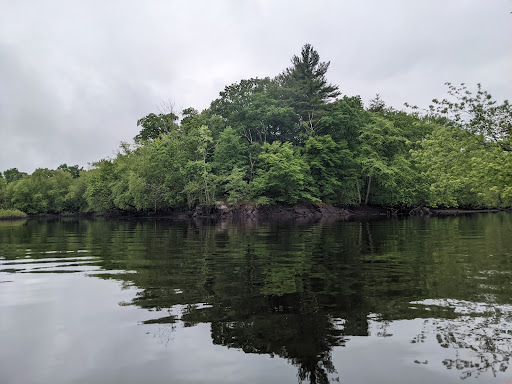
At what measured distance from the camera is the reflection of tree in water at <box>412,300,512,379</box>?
4.30 m

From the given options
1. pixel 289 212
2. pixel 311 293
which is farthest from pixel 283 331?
pixel 289 212

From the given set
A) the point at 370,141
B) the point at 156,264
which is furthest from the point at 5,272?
the point at 370,141

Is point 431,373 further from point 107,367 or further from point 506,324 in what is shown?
point 107,367

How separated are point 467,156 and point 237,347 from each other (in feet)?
73.2

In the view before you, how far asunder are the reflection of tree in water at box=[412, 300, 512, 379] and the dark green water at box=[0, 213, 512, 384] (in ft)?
0.06

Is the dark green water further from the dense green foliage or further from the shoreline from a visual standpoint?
the dense green foliage

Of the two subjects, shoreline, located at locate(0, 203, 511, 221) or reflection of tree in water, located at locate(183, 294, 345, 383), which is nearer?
reflection of tree in water, located at locate(183, 294, 345, 383)

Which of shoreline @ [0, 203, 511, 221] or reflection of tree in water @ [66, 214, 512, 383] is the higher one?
shoreline @ [0, 203, 511, 221]

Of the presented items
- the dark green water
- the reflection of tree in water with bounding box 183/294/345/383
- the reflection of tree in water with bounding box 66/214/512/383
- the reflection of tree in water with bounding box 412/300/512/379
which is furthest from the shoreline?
the reflection of tree in water with bounding box 412/300/512/379

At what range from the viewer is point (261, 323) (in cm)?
581

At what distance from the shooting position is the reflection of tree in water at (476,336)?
430 cm

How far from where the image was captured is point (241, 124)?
61.2m

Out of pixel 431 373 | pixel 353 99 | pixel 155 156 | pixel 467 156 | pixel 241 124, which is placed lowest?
pixel 431 373

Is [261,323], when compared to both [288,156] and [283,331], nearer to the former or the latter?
[283,331]
